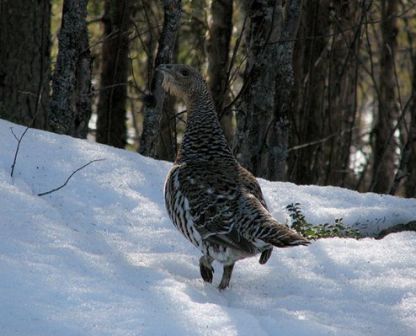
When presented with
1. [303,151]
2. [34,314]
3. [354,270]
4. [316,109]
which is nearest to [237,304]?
[354,270]

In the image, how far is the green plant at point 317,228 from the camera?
7.21 meters

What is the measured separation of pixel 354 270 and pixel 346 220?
132 cm

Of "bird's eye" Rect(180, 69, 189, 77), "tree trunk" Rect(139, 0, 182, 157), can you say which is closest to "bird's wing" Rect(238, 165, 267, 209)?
"bird's eye" Rect(180, 69, 189, 77)

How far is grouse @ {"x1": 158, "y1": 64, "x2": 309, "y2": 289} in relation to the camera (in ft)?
18.7

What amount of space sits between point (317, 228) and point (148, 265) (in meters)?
A: 1.84

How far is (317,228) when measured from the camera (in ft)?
23.9

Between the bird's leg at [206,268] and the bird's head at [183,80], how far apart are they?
1.58 m

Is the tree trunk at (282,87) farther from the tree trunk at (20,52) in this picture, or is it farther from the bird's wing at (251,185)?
the bird's wing at (251,185)

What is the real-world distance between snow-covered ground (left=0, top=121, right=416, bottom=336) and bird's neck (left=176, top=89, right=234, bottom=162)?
28.8 inches

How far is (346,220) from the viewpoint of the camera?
25.1 feet

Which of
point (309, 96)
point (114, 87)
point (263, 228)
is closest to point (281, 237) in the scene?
point (263, 228)

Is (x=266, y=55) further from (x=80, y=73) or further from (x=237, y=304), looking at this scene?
(x=237, y=304)

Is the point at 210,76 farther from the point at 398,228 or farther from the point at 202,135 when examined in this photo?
the point at 202,135

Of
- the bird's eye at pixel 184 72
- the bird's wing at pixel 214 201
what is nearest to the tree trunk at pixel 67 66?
the bird's eye at pixel 184 72
